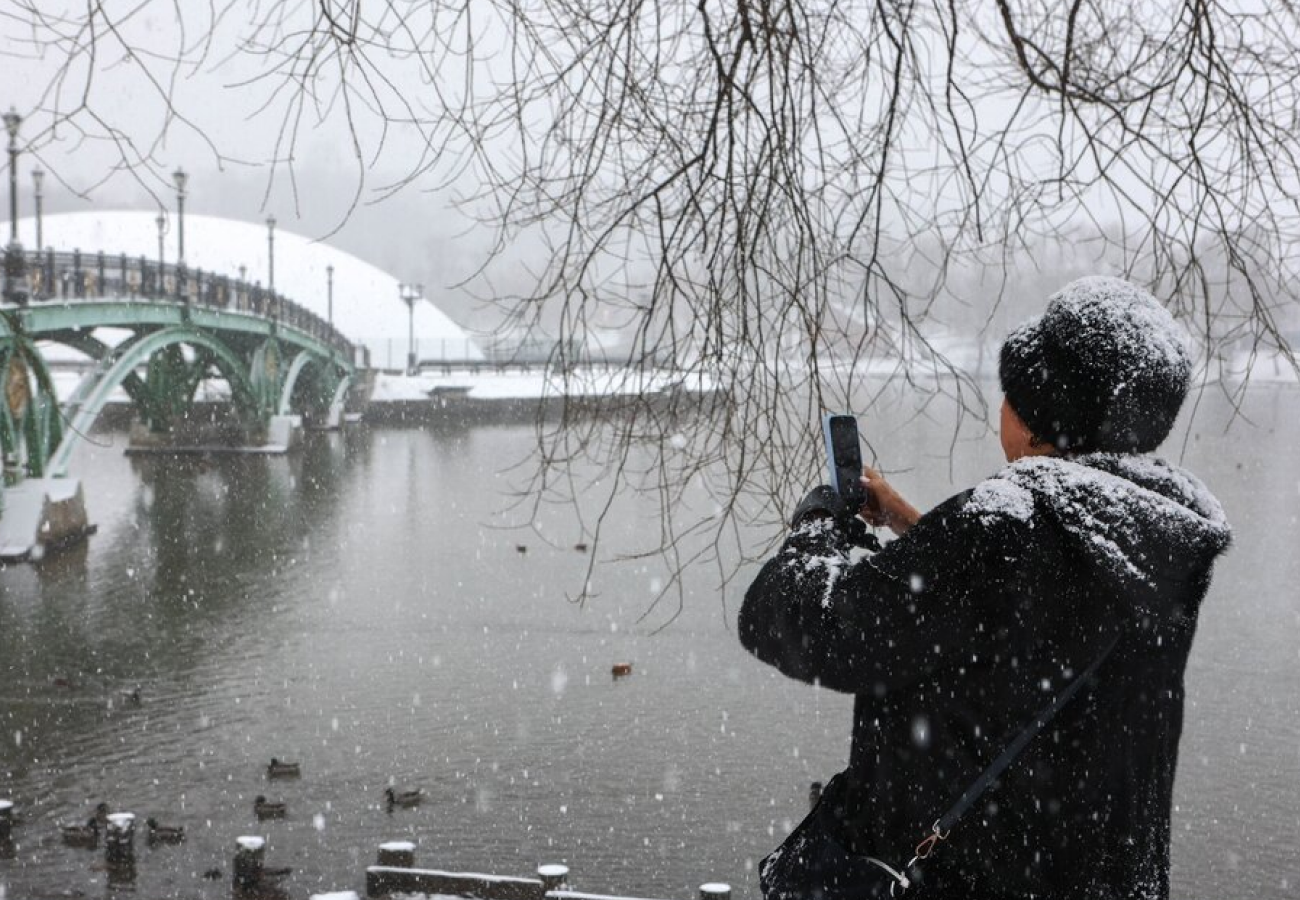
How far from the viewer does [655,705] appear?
13781 millimetres

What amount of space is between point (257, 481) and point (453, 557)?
12.0 meters

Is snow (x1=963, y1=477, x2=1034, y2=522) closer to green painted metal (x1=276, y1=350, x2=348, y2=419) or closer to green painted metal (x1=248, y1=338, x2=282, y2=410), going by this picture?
green painted metal (x1=248, y1=338, x2=282, y2=410)

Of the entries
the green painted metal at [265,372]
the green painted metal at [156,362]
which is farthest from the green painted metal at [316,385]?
the green painted metal at [265,372]

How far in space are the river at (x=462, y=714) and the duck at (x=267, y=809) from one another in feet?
0.73

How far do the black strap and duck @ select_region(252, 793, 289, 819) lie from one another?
10.6 metres

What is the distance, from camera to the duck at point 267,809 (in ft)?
37.0

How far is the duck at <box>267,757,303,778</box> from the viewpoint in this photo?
40.0 ft

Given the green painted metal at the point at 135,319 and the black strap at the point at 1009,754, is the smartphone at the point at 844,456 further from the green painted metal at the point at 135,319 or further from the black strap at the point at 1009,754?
the green painted metal at the point at 135,319

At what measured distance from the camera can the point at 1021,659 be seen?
1520mm

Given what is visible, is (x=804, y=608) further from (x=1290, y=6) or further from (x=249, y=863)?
(x=249, y=863)

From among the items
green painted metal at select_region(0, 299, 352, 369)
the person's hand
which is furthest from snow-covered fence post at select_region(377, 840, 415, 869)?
green painted metal at select_region(0, 299, 352, 369)

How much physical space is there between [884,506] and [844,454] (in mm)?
99

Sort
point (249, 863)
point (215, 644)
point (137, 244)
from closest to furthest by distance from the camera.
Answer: point (249, 863) → point (215, 644) → point (137, 244)

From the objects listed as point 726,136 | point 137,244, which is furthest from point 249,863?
point 137,244
